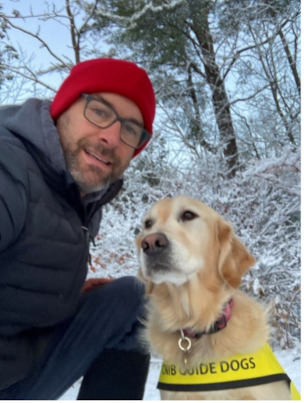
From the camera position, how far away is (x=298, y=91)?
4.96 m

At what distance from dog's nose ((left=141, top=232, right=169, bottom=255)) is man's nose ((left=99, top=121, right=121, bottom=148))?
1.84 ft

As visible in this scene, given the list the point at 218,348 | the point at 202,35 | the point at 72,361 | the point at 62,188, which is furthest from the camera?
the point at 202,35

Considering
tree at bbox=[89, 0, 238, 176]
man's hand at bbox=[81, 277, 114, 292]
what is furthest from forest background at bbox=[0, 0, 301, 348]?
man's hand at bbox=[81, 277, 114, 292]

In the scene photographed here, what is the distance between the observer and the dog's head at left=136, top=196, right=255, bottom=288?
141cm

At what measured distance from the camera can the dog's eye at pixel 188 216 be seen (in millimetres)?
1600

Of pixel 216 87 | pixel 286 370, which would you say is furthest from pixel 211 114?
pixel 286 370

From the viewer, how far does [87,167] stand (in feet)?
5.63

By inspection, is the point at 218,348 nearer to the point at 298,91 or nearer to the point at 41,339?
the point at 41,339

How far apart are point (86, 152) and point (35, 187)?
1.22 ft

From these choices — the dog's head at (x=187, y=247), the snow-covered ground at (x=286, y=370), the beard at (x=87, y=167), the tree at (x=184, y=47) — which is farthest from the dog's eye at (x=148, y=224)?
the tree at (x=184, y=47)

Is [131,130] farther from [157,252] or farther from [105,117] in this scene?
[157,252]

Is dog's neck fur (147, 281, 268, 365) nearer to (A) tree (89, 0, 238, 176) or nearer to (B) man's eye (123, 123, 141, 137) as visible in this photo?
(B) man's eye (123, 123, 141, 137)

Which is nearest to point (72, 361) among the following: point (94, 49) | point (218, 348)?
point (218, 348)

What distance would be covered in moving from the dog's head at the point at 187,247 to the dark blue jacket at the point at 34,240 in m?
0.29
